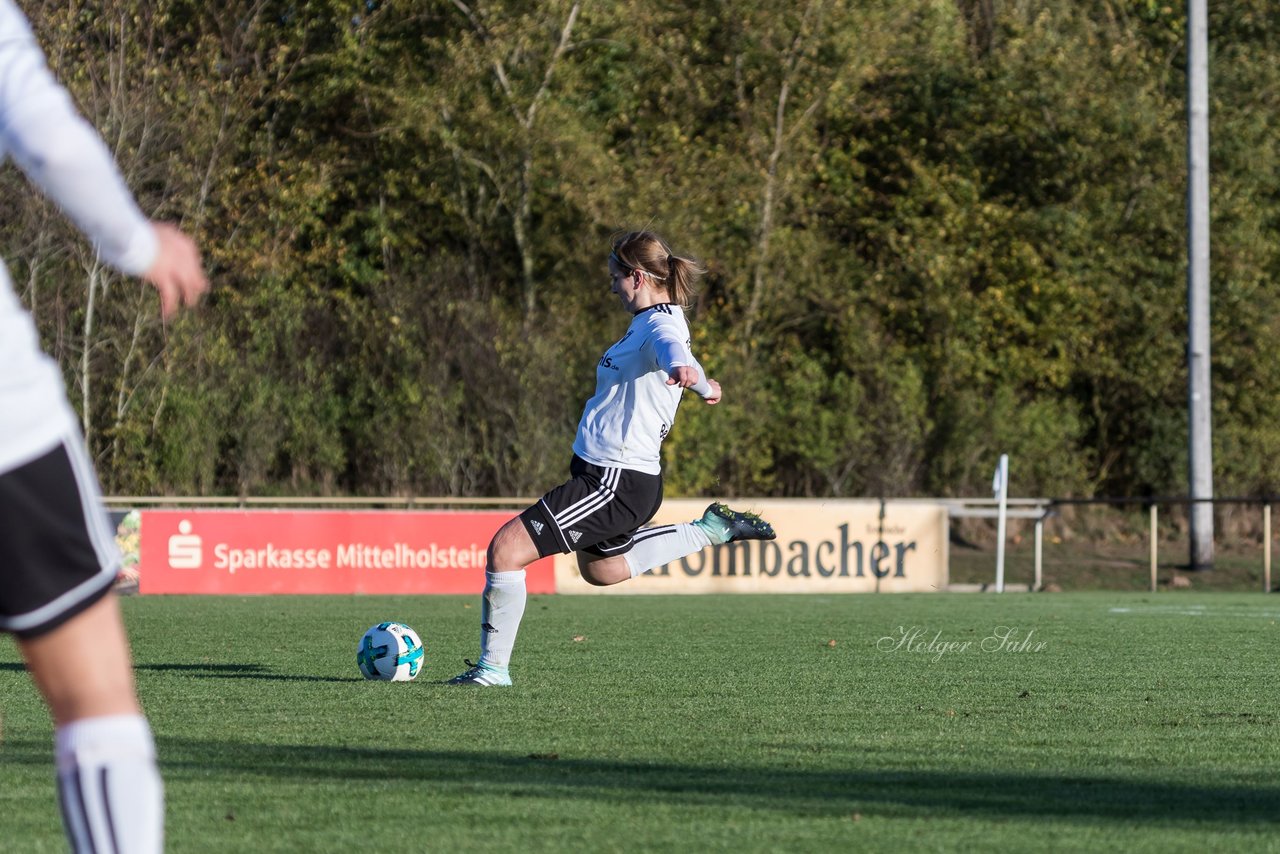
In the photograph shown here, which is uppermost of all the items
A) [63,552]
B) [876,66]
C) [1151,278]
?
[876,66]

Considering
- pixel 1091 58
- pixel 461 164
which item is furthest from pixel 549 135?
pixel 1091 58

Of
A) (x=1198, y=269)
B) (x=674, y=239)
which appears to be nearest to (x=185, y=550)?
(x=674, y=239)

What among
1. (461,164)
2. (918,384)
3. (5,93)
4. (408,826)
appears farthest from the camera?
(918,384)

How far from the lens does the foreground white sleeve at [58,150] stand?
9.27 feet

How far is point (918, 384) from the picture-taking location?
102ft

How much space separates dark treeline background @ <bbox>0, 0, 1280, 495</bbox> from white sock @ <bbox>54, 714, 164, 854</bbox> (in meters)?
23.5

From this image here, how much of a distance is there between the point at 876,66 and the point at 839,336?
4.89 meters

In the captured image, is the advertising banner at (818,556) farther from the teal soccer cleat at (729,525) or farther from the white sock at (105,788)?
the white sock at (105,788)

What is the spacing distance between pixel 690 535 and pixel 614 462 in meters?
0.91

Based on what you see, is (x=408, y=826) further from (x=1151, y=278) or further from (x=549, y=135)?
(x=1151, y=278)

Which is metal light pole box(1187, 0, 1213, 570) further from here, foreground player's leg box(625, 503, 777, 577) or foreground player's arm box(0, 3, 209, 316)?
foreground player's arm box(0, 3, 209, 316)

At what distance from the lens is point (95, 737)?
2984 mm

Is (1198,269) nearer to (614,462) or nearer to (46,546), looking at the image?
(614,462)

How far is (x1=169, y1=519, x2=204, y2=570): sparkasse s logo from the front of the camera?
18844mm
